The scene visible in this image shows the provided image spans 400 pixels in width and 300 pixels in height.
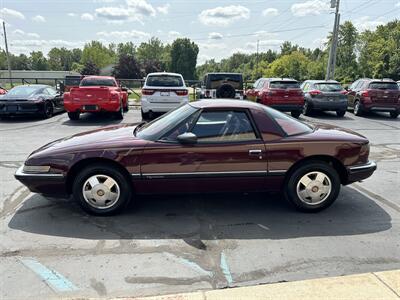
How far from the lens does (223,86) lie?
14445 mm

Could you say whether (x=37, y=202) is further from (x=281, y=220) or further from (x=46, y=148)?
(x=281, y=220)

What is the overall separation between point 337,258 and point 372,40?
54.3 metres

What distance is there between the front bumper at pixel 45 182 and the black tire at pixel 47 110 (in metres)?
9.32

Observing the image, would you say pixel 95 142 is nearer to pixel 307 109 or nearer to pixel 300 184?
pixel 300 184

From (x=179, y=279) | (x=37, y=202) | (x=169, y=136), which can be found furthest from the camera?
(x=37, y=202)

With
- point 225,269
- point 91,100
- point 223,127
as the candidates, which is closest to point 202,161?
point 223,127

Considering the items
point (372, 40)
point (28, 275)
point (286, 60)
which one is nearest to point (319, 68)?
point (372, 40)

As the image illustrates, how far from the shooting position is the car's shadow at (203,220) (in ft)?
13.3

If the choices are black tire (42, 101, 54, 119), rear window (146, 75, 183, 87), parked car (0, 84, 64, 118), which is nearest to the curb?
rear window (146, 75, 183, 87)

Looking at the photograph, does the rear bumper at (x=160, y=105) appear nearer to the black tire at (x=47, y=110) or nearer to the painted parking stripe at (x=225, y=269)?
the black tire at (x=47, y=110)

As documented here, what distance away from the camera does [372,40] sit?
5031 cm

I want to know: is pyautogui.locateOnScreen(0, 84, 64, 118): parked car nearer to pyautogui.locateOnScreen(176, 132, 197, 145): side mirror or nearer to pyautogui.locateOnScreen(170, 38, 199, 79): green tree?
pyautogui.locateOnScreen(176, 132, 197, 145): side mirror

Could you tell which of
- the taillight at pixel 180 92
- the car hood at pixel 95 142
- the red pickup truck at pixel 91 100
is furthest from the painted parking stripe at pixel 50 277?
the taillight at pixel 180 92

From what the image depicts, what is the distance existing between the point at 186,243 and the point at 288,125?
201 centimetres
